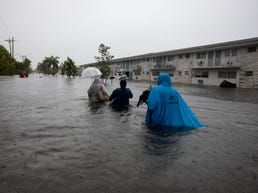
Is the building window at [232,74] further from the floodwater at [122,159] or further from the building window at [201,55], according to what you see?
the floodwater at [122,159]

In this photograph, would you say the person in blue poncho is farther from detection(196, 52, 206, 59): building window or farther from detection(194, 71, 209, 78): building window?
detection(196, 52, 206, 59): building window

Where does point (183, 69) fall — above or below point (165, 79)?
above

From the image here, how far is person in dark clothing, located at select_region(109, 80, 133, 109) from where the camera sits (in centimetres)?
795

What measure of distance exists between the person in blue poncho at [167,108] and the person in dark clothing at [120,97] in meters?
2.69

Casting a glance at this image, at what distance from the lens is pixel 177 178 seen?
9.09 feet

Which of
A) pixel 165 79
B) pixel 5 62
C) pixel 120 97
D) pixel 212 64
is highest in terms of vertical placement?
pixel 5 62

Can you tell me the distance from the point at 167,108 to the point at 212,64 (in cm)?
3204

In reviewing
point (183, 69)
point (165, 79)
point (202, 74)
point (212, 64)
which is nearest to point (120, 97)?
point (165, 79)

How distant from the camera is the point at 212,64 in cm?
3341

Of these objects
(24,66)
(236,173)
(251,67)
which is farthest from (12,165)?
(24,66)

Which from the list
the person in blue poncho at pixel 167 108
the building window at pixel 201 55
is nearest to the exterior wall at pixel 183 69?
the building window at pixel 201 55

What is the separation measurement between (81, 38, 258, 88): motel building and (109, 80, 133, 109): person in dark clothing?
26710 millimetres

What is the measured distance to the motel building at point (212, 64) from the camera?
2850cm

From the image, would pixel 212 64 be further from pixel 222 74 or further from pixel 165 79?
pixel 165 79
